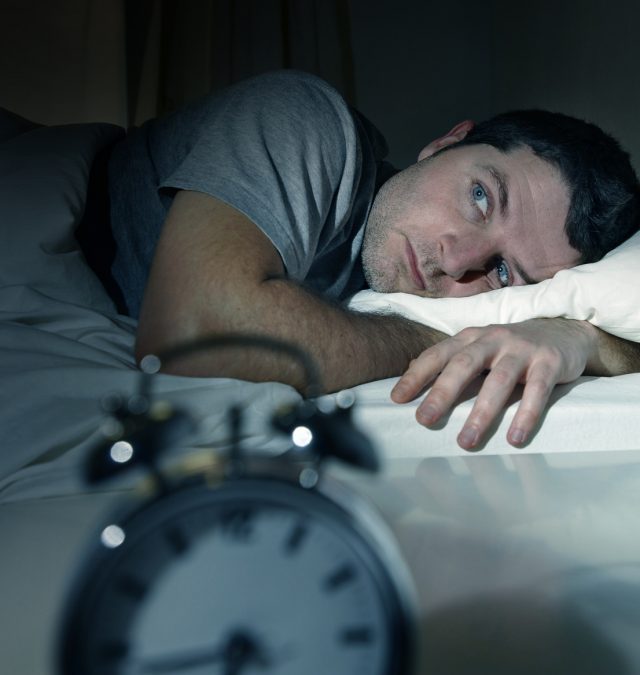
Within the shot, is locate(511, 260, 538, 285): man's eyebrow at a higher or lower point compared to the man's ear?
lower

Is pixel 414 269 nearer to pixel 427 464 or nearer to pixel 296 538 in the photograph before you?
pixel 427 464

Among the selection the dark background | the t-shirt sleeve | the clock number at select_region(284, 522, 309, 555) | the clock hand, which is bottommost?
the dark background

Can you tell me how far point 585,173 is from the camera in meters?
1.24

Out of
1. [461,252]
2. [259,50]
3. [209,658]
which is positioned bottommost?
[259,50]

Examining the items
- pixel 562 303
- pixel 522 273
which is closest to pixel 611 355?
pixel 562 303

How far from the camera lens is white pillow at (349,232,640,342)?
3.47 feet

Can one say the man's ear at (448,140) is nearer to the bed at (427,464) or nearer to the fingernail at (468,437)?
the bed at (427,464)

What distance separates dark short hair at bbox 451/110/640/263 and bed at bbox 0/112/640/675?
0.08 metres

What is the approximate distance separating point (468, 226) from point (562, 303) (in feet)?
0.66

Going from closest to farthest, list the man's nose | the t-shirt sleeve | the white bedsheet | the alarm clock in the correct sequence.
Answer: the alarm clock, the white bedsheet, the t-shirt sleeve, the man's nose

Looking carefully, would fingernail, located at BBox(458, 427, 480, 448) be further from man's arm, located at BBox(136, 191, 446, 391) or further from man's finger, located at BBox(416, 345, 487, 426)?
man's arm, located at BBox(136, 191, 446, 391)

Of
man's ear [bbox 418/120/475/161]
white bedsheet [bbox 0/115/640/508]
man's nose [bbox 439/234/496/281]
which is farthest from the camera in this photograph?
man's ear [bbox 418/120/475/161]

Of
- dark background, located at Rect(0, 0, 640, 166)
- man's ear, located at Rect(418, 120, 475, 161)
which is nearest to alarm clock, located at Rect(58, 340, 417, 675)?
man's ear, located at Rect(418, 120, 475, 161)

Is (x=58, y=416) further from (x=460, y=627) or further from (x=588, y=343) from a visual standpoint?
(x=588, y=343)
